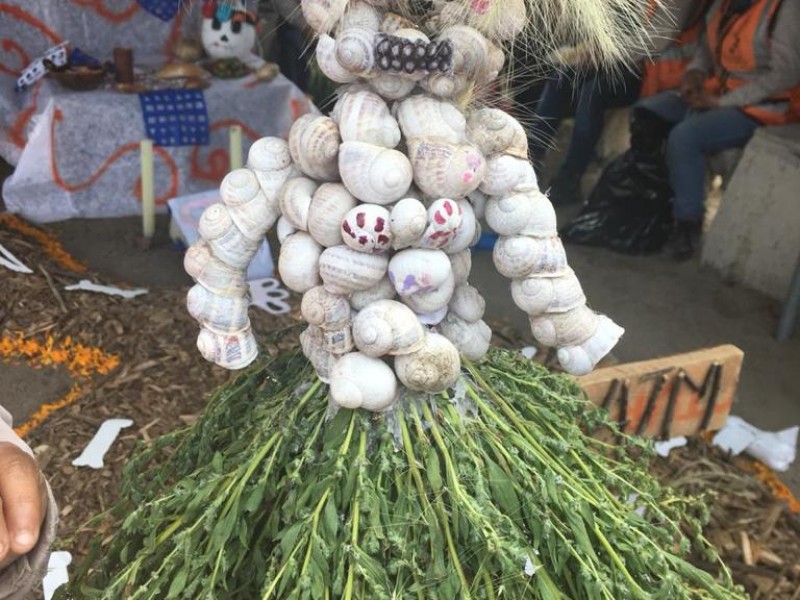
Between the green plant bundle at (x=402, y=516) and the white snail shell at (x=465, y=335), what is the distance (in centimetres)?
3

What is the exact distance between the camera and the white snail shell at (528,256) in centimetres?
107

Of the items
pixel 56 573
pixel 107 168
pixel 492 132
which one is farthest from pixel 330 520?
pixel 107 168

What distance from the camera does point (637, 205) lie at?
3.67 meters

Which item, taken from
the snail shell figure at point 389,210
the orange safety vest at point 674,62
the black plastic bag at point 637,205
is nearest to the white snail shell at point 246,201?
the snail shell figure at point 389,210

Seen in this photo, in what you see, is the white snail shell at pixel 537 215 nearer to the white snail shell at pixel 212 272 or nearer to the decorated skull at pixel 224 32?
the white snail shell at pixel 212 272

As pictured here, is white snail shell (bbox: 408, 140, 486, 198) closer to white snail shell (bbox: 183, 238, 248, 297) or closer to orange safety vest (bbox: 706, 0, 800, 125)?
white snail shell (bbox: 183, 238, 248, 297)

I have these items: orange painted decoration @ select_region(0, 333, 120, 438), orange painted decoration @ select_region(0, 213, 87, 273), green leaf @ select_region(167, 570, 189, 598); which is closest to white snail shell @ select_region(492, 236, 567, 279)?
green leaf @ select_region(167, 570, 189, 598)

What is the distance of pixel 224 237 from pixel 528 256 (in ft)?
1.31

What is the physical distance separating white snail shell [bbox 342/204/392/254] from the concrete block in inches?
104

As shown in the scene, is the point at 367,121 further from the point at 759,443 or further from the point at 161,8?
the point at 161,8

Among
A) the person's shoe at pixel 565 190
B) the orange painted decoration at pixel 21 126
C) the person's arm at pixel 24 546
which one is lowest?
the person's shoe at pixel 565 190

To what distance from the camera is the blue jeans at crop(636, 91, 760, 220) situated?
3.38 meters

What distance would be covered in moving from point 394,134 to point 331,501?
0.45 m

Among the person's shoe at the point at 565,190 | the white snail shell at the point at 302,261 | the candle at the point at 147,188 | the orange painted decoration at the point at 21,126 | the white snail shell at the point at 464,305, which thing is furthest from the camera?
the person's shoe at the point at 565,190
